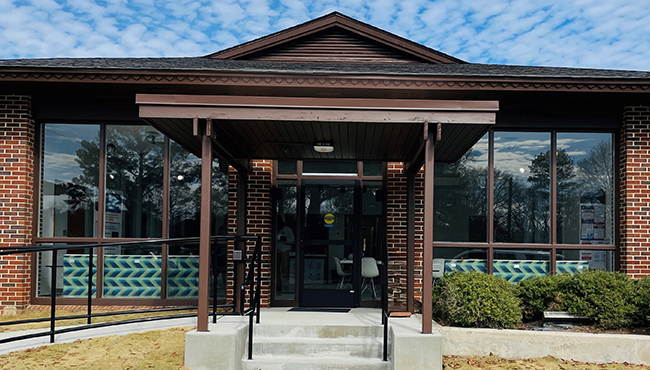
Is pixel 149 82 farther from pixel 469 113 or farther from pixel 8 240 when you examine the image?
pixel 469 113

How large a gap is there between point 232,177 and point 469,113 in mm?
3854

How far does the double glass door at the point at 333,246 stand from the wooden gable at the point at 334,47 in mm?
2416

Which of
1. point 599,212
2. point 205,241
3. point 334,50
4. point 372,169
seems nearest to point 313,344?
point 205,241

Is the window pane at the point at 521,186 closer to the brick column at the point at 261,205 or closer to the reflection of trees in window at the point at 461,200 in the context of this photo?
the reflection of trees in window at the point at 461,200

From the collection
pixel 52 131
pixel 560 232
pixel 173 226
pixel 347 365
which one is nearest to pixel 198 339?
pixel 347 365

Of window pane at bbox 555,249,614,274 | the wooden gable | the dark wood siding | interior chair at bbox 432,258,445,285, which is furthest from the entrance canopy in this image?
the dark wood siding

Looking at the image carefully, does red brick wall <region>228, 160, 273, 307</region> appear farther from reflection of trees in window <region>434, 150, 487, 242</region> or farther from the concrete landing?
reflection of trees in window <region>434, 150, 487, 242</region>

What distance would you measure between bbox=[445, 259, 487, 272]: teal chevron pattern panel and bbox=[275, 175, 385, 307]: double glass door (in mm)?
1057

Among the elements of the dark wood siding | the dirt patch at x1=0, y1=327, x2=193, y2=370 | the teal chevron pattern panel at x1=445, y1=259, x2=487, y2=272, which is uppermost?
the dark wood siding

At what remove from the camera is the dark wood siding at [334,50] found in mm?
8914

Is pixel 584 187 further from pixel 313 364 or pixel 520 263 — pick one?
pixel 313 364

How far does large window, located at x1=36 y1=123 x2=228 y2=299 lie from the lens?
297 inches

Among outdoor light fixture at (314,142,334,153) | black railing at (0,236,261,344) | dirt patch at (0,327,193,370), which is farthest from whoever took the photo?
outdoor light fixture at (314,142,334,153)

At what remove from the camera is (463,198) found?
7.79m
